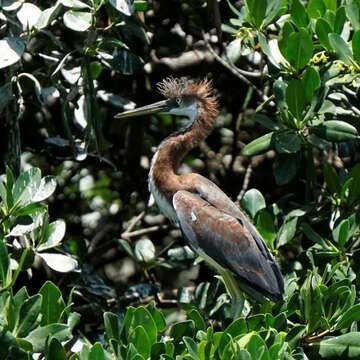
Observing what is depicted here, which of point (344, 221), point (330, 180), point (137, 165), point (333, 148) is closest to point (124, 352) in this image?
point (344, 221)

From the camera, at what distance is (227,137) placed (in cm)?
648

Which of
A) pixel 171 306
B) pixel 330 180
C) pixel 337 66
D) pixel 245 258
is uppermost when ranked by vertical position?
pixel 337 66

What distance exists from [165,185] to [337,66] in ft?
3.50

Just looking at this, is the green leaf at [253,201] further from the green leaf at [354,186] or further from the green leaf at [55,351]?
the green leaf at [55,351]

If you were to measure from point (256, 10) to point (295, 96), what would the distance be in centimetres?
46

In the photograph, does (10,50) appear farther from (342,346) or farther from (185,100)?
(342,346)

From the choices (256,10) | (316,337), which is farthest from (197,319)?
(256,10)

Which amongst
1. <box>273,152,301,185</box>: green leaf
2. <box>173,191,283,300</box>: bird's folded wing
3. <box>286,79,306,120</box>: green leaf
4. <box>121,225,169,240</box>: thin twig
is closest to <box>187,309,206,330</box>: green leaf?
<box>173,191,283,300</box>: bird's folded wing

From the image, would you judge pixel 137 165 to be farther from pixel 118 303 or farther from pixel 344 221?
pixel 344 221

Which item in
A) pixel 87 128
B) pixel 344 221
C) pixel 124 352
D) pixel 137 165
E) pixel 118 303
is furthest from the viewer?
pixel 137 165

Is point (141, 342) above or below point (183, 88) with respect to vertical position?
above

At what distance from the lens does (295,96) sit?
15.4ft

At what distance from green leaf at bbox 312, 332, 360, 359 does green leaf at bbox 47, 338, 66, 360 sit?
3.53 feet

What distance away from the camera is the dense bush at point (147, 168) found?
390cm
